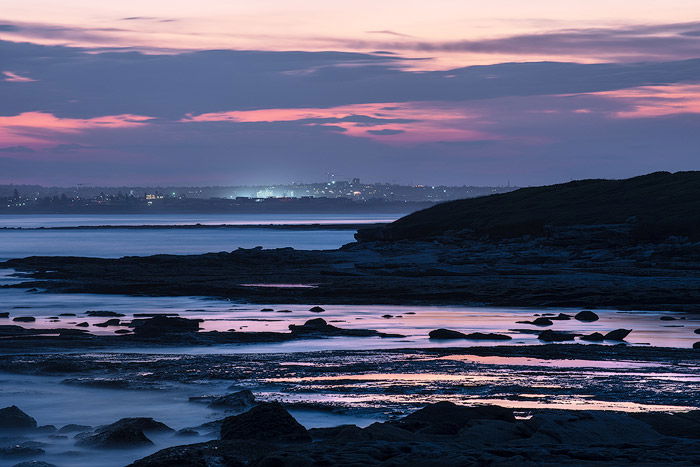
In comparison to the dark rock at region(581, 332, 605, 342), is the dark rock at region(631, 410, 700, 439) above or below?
above

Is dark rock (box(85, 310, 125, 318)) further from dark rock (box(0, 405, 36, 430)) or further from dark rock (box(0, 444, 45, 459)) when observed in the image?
dark rock (box(0, 444, 45, 459))

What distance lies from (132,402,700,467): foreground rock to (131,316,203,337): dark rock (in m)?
16.1

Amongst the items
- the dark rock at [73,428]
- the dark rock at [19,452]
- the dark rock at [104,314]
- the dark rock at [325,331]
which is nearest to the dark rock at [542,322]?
the dark rock at [325,331]

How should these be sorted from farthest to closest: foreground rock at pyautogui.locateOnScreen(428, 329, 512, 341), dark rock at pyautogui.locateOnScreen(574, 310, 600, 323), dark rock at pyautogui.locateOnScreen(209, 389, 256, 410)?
dark rock at pyautogui.locateOnScreen(574, 310, 600, 323) < foreground rock at pyautogui.locateOnScreen(428, 329, 512, 341) < dark rock at pyautogui.locateOnScreen(209, 389, 256, 410)

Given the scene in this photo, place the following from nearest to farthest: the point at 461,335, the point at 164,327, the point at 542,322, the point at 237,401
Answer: the point at 237,401 < the point at 461,335 < the point at 164,327 < the point at 542,322

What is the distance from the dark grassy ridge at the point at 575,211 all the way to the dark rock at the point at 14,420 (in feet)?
197

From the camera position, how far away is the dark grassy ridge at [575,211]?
251ft

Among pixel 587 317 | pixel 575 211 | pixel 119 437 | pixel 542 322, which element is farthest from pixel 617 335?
pixel 575 211

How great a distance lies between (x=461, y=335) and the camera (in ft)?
97.1

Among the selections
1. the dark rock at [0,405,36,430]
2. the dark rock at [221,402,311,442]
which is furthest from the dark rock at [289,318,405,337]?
the dark rock at [221,402,311,442]

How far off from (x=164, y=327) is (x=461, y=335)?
8.89m

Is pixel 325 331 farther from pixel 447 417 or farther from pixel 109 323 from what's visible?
pixel 447 417

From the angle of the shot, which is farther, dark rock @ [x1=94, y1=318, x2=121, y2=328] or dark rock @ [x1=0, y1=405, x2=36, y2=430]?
dark rock @ [x1=94, y1=318, x2=121, y2=328]

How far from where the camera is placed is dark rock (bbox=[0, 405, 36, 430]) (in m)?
16.0
